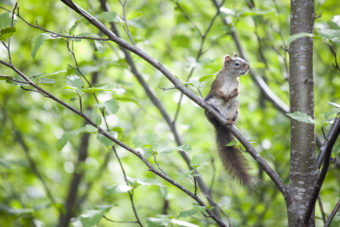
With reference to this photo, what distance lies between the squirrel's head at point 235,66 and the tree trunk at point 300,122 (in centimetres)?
108

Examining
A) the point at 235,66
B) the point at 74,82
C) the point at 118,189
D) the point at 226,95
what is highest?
the point at 235,66

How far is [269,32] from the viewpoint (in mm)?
3373

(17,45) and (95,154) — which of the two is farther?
(95,154)

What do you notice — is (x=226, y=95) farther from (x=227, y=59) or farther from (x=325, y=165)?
(x=325, y=165)

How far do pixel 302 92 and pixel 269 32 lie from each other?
2082 millimetres

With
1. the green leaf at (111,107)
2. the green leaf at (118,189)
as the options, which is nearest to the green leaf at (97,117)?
the green leaf at (111,107)

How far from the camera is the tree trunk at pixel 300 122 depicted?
4.57ft

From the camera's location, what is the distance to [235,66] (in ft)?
9.22

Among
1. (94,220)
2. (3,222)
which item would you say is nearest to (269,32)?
(94,220)

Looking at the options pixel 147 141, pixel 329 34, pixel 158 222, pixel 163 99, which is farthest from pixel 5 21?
pixel 163 99

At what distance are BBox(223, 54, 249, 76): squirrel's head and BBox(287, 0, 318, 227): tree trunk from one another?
1079 millimetres

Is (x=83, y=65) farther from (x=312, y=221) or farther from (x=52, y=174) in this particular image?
(x=52, y=174)

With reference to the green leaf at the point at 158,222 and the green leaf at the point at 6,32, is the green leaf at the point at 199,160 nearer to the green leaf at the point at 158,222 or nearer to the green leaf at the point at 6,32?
the green leaf at the point at 158,222

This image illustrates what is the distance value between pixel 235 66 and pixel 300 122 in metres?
1.40
